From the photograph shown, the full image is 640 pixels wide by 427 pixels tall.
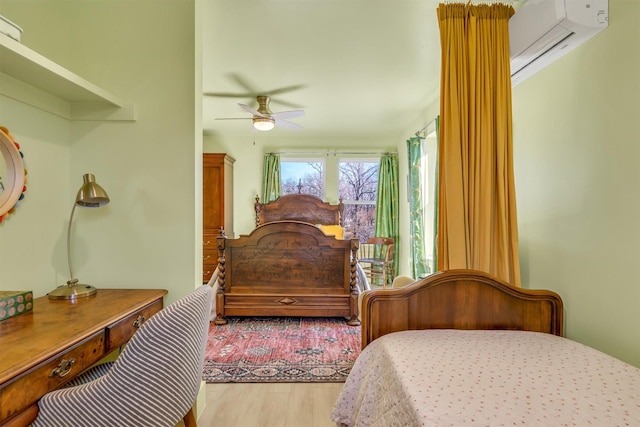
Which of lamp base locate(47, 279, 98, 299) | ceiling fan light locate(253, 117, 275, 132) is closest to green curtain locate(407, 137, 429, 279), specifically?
ceiling fan light locate(253, 117, 275, 132)

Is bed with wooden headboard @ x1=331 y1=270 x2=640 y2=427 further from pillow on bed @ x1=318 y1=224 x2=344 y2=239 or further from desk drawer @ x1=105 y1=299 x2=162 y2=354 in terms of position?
pillow on bed @ x1=318 y1=224 x2=344 y2=239

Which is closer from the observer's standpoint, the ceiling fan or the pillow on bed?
the ceiling fan

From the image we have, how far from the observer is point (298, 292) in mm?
3133

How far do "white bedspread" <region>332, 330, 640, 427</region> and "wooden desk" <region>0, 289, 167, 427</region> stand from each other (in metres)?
1.07

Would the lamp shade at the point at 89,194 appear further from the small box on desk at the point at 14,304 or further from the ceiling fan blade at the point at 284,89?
the ceiling fan blade at the point at 284,89

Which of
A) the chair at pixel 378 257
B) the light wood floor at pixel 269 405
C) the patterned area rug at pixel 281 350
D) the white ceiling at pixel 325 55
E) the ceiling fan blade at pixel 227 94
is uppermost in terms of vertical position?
the ceiling fan blade at pixel 227 94

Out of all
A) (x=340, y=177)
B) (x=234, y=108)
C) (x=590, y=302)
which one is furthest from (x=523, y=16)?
(x=340, y=177)

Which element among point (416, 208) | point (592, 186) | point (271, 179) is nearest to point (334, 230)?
point (416, 208)

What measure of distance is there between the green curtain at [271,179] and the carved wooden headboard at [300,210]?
25cm

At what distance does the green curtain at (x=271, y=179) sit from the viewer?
530 centimetres

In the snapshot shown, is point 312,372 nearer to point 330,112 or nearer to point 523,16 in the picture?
point 523,16

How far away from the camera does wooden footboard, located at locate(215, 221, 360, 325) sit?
10.2 feet

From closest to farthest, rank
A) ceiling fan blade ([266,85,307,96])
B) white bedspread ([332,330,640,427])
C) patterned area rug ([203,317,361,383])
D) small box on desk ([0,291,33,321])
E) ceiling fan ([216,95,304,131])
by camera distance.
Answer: white bedspread ([332,330,640,427]), small box on desk ([0,291,33,321]), patterned area rug ([203,317,361,383]), ceiling fan blade ([266,85,307,96]), ceiling fan ([216,95,304,131])

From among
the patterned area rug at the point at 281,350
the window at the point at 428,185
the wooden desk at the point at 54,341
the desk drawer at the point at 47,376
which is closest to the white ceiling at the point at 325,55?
the window at the point at 428,185
